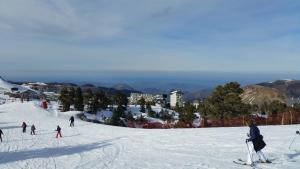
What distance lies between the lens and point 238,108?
168ft

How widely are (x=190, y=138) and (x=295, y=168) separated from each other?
13811 millimetres

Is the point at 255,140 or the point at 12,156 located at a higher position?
the point at 255,140

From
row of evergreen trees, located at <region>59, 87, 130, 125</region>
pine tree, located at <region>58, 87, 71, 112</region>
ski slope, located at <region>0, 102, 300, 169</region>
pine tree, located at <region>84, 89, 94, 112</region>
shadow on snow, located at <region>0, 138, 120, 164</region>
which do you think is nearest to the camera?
ski slope, located at <region>0, 102, 300, 169</region>

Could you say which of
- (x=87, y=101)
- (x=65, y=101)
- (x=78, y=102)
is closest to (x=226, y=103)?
(x=65, y=101)

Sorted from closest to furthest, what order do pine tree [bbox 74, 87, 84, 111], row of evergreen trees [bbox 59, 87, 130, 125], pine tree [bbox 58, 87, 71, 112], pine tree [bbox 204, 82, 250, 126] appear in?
pine tree [bbox 204, 82, 250, 126], pine tree [bbox 58, 87, 71, 112], row of evergreen trees [bbox 59, 87, 130, 125], pine tree [bbox 74, 87, 84, 111]

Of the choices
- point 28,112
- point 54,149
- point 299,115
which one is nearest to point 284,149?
point 54,149

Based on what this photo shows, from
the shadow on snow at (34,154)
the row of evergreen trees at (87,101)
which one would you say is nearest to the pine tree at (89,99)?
the row of evergreen trees at (87,101)

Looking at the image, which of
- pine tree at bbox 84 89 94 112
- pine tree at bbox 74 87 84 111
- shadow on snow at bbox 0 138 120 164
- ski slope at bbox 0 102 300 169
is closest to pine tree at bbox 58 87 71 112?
pine tree at bbox 74 87 84 111

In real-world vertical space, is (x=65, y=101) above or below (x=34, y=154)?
above

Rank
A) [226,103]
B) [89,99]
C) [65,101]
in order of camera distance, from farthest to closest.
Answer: [89,99], [65,101], [226,103]

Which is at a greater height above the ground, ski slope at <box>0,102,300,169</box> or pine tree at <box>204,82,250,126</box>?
pine tree at <box>204,82,250,126</box>

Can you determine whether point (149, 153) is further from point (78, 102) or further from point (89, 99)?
point (89, 99)

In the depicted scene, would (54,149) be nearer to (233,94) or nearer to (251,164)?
(251,164)

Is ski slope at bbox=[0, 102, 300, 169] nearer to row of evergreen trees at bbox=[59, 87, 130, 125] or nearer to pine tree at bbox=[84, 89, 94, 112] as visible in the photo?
row of evergreen trees at bbox=[59, 87, 130, 125]
